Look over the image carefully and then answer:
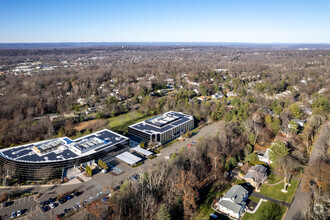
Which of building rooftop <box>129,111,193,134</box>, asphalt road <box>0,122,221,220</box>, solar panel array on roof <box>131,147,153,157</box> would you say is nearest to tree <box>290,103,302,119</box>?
building rooftop <box>129,111,193,134</box>

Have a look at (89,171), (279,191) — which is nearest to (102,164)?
(89,171)

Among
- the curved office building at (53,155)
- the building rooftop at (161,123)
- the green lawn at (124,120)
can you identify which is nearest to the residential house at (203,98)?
the green lawn at (124,120)

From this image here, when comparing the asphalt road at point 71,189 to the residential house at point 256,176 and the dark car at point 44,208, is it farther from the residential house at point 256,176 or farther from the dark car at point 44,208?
the residential house at point 256,176

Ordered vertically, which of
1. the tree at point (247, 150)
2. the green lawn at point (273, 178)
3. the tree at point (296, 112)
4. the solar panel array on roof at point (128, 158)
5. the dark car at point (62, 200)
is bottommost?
the dark car at point (62, 200)

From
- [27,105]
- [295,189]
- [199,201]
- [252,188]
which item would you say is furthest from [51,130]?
[295,189]

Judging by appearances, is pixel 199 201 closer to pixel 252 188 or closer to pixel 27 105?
pixel 252 188

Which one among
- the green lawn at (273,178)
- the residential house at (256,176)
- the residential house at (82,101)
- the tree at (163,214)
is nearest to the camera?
the tree at (163,214)
